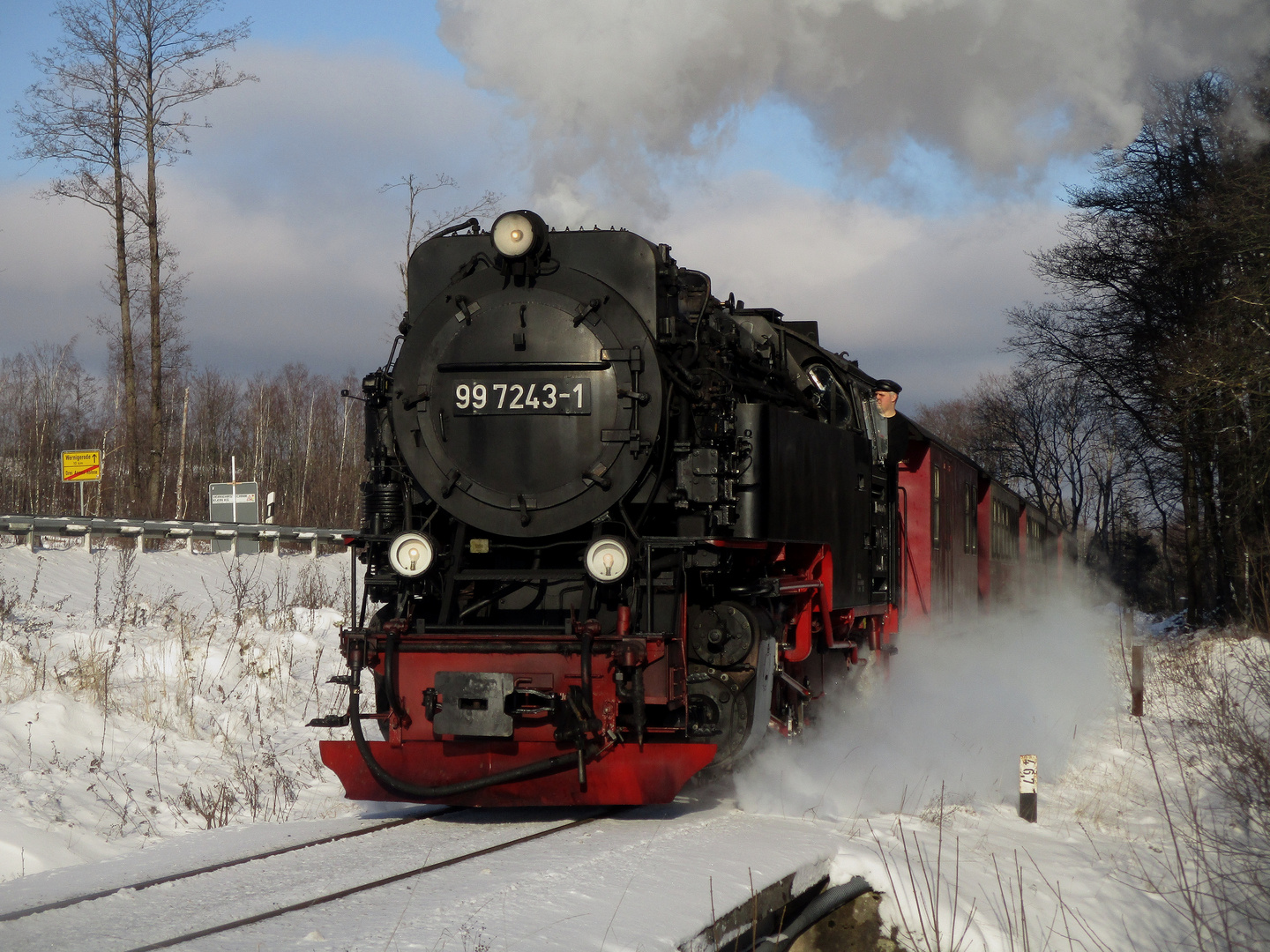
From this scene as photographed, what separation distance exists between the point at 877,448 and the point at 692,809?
379 cm

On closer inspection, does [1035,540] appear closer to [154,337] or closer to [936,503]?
[936,503]

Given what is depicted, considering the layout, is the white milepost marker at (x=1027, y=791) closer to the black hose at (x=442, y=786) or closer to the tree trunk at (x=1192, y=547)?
the black hose at (x=442, y=786)

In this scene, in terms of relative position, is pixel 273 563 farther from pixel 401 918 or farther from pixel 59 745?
pixel 401 918

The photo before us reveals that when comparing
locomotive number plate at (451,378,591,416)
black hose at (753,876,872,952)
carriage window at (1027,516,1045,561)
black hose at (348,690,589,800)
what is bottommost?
black hose at (753,876,872,952)

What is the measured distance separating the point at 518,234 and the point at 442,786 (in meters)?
2.93

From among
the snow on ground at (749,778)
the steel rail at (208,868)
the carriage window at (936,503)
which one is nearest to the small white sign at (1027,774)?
the snow on ground at (749,778)

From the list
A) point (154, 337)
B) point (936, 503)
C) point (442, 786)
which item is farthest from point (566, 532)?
point (154, 337)

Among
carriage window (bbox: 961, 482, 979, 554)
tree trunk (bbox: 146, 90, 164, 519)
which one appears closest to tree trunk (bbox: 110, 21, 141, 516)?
tree trunk (bbox: 146, 90, 164, 519)

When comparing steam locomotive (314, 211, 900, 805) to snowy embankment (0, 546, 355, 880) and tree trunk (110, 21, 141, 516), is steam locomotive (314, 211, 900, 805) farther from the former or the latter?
tree trunk (110, 21, 141, 516)

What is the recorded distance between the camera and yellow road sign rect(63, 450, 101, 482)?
1548 centimetres

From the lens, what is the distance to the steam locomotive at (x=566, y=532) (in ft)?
18.3

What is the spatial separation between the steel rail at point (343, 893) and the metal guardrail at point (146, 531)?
9.24 m

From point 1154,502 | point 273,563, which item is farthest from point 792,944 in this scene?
point 1154,502

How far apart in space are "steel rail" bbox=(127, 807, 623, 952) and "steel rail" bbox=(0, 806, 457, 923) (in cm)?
72
